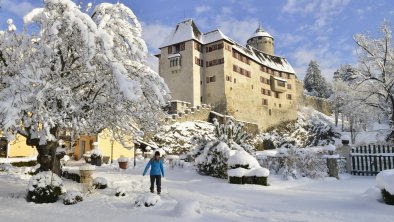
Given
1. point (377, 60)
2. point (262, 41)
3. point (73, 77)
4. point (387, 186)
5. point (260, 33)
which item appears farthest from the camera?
point (260, 33)

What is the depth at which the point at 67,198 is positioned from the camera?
886cm

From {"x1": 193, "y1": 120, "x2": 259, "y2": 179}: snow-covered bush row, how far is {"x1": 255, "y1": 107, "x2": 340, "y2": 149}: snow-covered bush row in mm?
29282

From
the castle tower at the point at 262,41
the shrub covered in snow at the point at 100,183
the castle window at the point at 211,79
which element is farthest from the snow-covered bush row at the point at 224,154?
the castle tower at the point at 262,41

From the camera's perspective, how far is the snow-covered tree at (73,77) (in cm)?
789

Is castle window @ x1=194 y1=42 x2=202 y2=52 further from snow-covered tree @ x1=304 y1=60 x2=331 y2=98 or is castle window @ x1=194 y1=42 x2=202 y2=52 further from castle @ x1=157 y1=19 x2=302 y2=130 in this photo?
snow-covered tree @ x1=304 y1=60 x2=331 y2=98

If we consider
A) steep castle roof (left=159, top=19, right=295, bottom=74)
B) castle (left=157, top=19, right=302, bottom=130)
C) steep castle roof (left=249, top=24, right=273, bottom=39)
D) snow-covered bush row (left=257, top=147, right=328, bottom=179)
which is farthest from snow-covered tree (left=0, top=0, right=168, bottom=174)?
steep castle roof (left=249, top=24, right=273, bottom=39)

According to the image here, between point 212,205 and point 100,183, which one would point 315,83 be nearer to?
point 100,183

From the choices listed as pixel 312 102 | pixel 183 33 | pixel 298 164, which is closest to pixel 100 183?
pixel 298 164

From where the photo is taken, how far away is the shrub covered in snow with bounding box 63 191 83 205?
29.0ft

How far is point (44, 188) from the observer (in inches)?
360

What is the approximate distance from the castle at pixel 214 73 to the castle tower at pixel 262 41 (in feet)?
39.7

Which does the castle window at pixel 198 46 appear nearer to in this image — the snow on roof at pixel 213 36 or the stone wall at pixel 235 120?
the snow on roof at pixel 213 36

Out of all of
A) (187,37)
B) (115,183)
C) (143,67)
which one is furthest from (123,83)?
(187,37)

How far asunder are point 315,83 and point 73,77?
82.5 m
